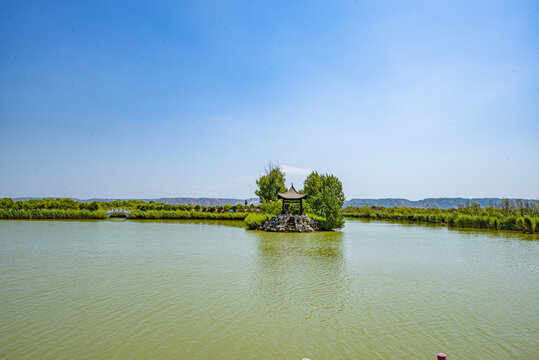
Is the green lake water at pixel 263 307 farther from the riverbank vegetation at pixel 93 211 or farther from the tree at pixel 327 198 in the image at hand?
the riverbank vegetation at pixel 93 211

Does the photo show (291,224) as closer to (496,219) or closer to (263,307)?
(496,219)

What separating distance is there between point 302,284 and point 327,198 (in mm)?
19000

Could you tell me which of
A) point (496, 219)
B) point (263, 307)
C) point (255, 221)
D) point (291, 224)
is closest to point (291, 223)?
point (291, 224)

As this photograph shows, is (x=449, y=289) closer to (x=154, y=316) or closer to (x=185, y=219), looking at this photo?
(x=154, y=316)

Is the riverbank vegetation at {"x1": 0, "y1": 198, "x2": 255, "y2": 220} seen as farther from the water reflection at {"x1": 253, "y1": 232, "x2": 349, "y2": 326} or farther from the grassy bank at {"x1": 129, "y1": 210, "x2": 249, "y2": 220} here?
the water reflection at {"x1": 253, "y1": 232, "x2": 349, "y2": 326}

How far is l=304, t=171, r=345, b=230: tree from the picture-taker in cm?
2773

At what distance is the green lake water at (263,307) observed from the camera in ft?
16.4

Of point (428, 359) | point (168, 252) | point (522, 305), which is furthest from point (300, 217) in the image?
point (428, 359)

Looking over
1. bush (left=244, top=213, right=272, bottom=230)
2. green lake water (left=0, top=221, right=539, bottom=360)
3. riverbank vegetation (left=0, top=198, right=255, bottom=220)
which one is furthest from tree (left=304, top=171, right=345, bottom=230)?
green lake water (left=0, top=221, right=539, bottom=360)

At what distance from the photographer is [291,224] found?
2669cm

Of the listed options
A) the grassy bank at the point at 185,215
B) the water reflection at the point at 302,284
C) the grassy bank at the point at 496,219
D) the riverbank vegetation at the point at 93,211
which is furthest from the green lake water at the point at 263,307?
the grassy bank at the point at 185,215

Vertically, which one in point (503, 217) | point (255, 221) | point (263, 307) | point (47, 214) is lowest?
point (263, 307)

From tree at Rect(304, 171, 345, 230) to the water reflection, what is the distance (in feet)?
43.2

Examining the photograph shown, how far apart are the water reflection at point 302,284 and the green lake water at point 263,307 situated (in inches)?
2.0
